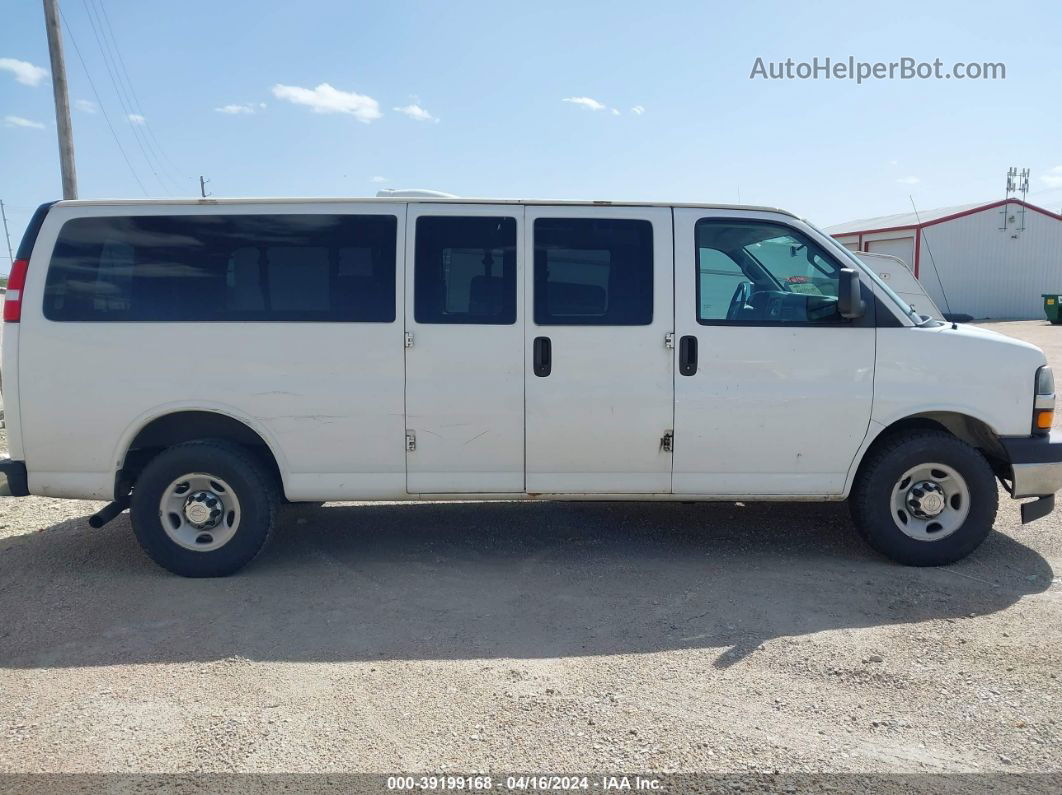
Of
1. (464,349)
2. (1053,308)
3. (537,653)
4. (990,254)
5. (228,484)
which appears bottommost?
(537,653)

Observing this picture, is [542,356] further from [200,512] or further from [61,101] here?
[61,101]

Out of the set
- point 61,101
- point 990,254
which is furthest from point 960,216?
point 61,101

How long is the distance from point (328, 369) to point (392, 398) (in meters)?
0.42

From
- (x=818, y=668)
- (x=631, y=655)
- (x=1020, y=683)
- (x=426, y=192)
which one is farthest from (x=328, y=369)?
(x=1020, y=683)

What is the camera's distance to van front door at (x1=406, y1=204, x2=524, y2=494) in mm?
5016

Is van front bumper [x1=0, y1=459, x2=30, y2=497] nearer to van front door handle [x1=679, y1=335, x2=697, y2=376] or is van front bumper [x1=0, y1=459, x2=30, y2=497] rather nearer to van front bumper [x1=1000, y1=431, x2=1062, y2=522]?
van front door handle [x1=679, y1=335, x2=697, y2=376]

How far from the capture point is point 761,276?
5.20m

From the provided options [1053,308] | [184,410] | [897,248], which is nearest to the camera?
[184,410]

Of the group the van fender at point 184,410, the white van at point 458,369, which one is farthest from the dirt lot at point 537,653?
the van fender at point 184,410

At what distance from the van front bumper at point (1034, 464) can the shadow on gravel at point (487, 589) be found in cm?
51

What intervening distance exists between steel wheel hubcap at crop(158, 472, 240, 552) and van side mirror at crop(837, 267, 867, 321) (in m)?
3.79

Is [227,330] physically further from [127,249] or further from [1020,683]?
[1020,683]

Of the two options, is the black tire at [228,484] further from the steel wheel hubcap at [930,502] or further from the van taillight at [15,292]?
the steel wheel hubcap at [930,502]

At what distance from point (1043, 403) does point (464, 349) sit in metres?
3.54
